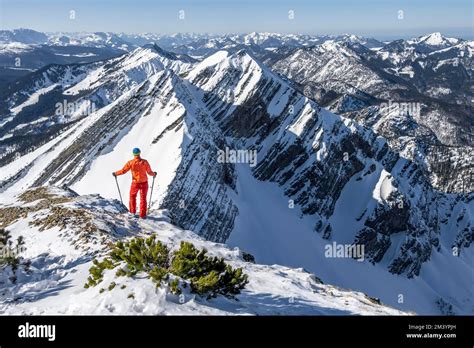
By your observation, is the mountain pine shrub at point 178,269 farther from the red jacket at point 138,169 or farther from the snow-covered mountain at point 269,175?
the snow-covered mountain at point 269,175

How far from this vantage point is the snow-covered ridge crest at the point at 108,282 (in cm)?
1409

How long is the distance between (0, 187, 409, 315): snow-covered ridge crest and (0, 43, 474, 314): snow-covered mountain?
41.2m

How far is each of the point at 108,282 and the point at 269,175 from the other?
4013 inches

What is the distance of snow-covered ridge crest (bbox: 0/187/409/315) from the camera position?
14094mm

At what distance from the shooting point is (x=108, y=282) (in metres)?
15.2

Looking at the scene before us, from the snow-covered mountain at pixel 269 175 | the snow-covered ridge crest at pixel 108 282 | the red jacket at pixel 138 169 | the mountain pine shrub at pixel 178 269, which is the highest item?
the red jacket at pixel 138 169

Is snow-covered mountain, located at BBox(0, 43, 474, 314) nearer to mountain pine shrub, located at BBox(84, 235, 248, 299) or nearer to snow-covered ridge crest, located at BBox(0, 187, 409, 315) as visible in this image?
snow-covered ridge crest, located at BBox(0, 187, 409, 315)

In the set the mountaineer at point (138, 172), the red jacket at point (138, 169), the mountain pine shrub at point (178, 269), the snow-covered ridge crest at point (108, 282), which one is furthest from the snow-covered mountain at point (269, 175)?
the mountain pine shrub at point (178, 269)

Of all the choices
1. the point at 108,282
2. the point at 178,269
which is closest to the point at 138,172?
the point at 108,282

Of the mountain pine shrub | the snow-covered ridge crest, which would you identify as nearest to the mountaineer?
the snow-covered ridge crest

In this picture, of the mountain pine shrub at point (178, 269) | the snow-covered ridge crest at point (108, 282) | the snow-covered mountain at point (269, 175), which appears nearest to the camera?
the snow-covered ridge crest at point (108, 282)

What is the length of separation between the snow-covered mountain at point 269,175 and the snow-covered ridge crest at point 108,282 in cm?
4124
